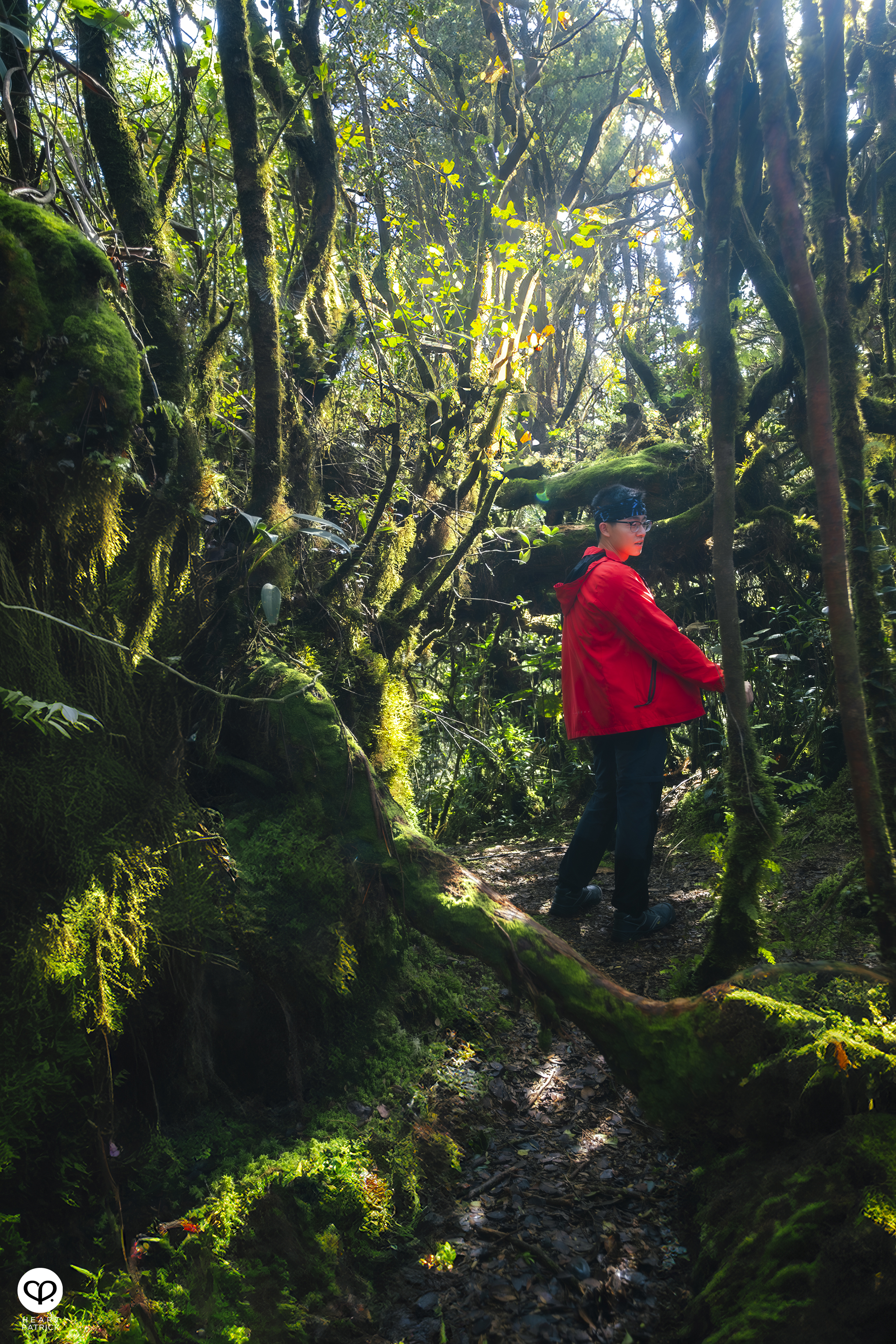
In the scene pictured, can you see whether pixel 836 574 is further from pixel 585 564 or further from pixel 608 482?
pixel 608 482

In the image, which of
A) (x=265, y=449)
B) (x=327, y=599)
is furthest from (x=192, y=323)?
(x=327, y=599)

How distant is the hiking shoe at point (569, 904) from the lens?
15.2ft

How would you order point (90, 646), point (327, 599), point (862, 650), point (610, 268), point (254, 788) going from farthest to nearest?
point (610, 268) → point (327, 599) → point (254, 788) → point (862, 650) → point (90, 646)

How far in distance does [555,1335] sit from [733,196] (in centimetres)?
388

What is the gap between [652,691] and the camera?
4.04 metres

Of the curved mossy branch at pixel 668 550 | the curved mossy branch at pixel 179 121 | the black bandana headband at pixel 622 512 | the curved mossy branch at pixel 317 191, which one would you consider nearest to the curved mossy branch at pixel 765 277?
the black bandana headband at pixel 622 512

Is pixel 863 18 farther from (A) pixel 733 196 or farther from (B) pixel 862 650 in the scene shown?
(B) pixel 862 650

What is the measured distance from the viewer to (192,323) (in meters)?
4.12

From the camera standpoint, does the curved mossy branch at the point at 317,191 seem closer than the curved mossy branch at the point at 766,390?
Yes

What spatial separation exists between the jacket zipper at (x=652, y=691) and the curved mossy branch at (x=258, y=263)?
2258 millimetres

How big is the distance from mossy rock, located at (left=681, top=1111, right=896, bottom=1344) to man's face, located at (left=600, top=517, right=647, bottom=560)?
322 centimetres

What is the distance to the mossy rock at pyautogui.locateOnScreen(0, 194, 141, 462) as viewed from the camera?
2.15 meters

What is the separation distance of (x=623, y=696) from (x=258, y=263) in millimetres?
2996

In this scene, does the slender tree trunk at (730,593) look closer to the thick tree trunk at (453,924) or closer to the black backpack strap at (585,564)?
the thick tree trunk at (453,924)
